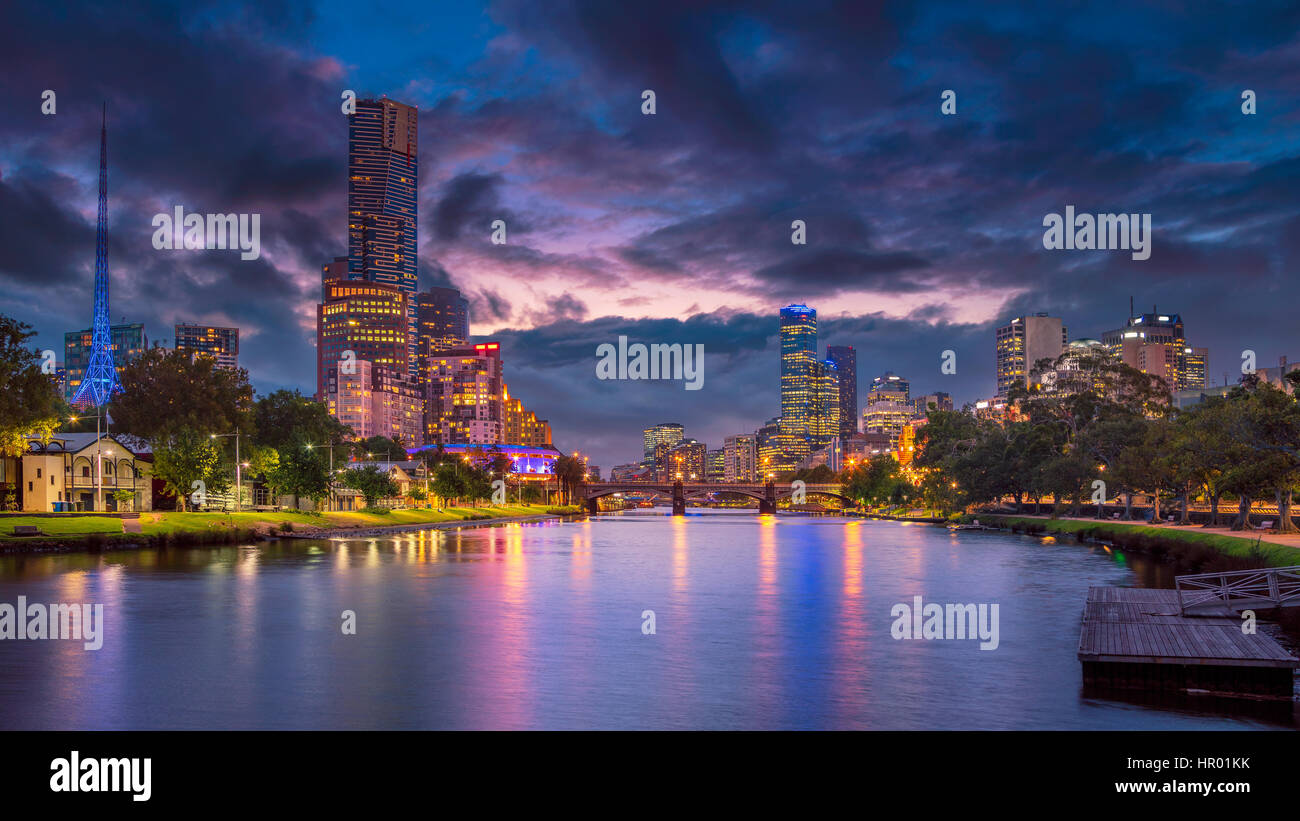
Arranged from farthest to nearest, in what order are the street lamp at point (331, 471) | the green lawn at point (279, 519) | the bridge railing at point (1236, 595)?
the street lamp at point (331, 471)
the green lawn at point (279, 519)
the bridge railing at point (1236, 595)

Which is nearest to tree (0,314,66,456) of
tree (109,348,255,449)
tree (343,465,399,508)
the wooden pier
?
tree (109,348,255,449)

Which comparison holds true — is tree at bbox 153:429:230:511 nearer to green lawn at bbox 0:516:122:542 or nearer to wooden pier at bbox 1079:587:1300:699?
green lawn at bbox 0:516:122:542

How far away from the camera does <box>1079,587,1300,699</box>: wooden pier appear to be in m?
27.2

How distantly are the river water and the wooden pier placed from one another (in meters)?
1.31

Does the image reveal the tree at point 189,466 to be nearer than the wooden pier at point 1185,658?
No

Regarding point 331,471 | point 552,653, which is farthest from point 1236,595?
point 331,471

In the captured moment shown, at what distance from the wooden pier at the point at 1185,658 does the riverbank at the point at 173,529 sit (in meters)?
83.0

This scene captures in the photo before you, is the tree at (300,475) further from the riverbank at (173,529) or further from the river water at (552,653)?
the river water at (552,653)

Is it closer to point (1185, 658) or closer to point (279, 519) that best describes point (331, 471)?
point (279, 519)

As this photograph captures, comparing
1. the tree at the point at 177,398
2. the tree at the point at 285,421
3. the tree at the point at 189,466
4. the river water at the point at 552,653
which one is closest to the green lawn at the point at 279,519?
the tree at the point at 189,466

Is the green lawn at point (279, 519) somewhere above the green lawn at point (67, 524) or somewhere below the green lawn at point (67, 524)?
below

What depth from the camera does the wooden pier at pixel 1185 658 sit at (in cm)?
2716

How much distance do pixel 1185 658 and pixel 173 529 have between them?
100933mm

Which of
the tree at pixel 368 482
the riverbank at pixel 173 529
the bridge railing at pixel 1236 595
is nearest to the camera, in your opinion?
the bridge railing at pixel 1236 595
